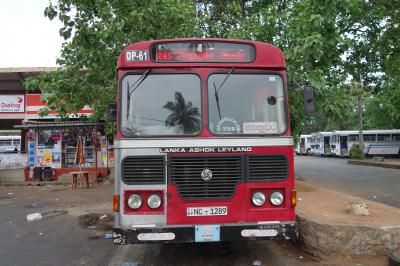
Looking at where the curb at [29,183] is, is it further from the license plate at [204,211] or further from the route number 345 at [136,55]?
the license plate at [204,211]

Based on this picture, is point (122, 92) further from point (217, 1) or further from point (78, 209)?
point (217, 1)

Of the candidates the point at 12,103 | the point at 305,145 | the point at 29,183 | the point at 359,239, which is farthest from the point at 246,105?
the point at 305,145

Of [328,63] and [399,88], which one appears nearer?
[328,63]

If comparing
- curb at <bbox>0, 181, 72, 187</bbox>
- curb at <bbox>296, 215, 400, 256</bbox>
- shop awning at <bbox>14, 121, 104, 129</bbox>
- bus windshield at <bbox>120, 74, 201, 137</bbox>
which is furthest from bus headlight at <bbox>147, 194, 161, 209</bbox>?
curb at <bbox>0, 181, 72, 187</bbox>

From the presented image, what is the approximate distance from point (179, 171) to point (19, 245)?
418 cm

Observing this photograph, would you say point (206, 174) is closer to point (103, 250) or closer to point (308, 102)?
point (308, 102)

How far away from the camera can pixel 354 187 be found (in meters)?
17.2

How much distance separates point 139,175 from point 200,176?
2.49 ft

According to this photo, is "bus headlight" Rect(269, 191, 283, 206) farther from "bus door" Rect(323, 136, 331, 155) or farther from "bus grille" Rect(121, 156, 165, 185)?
"bus door" Rect(323, 136, 331, 155)

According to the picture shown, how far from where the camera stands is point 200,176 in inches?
232

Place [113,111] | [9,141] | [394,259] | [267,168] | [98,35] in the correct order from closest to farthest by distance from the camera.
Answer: [394,259]
[267,168]
[113,111]
[98,35]
[9,141]

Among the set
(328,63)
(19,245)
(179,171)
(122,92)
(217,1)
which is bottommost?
(19,245)

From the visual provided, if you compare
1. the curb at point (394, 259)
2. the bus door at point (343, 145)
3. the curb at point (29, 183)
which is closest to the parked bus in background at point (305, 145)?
the bus door at point (343, 145)

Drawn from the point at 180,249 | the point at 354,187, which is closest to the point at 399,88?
the point at 354,187
